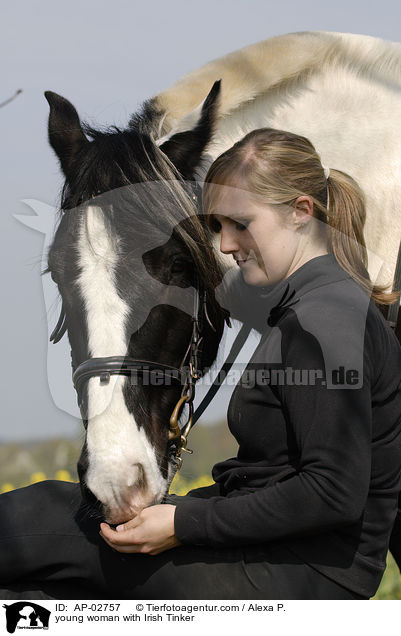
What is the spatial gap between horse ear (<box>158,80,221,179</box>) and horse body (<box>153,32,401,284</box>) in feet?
0.69

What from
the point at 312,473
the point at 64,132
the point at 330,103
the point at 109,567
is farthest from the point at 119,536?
the point at 330,103

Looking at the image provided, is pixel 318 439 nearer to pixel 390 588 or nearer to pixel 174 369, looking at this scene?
pixel 174 369

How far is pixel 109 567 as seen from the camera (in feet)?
6.12

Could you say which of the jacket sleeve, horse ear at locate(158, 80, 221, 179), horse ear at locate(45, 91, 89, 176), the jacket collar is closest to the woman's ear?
the jacket collar

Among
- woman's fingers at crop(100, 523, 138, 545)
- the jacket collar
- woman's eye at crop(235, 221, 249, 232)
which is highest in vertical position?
woman's eye at crop(235, 221, 249, 232)

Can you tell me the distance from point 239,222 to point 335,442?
31.0 inches

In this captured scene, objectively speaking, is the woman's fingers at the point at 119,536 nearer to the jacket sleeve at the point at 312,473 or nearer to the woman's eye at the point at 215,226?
the jacket sleeve at the point at 312,473

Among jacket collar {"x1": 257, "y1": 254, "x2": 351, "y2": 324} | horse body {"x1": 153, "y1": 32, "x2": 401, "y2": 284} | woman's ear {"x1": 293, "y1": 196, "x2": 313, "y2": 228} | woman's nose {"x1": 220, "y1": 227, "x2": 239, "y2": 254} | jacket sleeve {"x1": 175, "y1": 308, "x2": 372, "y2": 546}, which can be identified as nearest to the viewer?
jacket sleeve {"x1": 175, "y1": 308, "x2": 372, "y2": 546}

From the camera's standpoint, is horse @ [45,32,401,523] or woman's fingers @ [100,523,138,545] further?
horse @ [45,32,401,523]

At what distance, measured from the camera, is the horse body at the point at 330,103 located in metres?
2.89

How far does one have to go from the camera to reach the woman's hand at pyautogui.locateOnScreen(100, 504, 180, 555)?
179 cm
